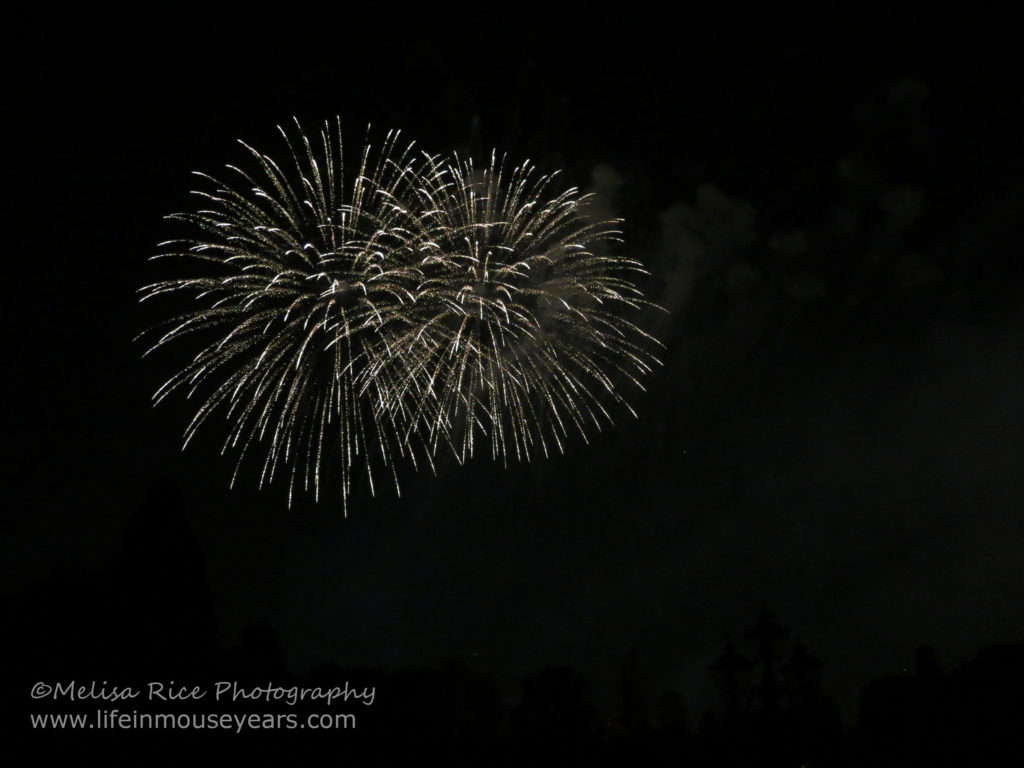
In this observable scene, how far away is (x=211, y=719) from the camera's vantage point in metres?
29.1

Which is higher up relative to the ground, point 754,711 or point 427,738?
point 427,738

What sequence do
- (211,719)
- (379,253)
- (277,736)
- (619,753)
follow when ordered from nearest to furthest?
(379,253) → (211,719) → (277,736) → (619,753)

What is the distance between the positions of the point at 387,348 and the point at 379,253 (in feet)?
7.37

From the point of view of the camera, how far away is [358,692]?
41.5 metres

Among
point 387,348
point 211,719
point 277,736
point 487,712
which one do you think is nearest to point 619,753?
point 277,736

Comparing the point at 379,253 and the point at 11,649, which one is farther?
the point at 11,649

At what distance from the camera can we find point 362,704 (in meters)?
40.4

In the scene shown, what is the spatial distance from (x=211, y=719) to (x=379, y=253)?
48.1 feet

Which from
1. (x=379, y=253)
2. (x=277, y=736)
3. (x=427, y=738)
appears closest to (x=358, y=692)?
(x=427, y=738)

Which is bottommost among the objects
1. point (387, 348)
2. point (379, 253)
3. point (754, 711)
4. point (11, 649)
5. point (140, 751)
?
point (754, 711)

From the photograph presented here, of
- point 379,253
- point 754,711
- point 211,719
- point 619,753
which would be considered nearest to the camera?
point 754,711

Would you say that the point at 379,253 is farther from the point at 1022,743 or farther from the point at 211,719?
the point at 1022,743

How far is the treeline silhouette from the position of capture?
52.7 feet

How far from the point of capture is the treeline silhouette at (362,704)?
16.1 m
